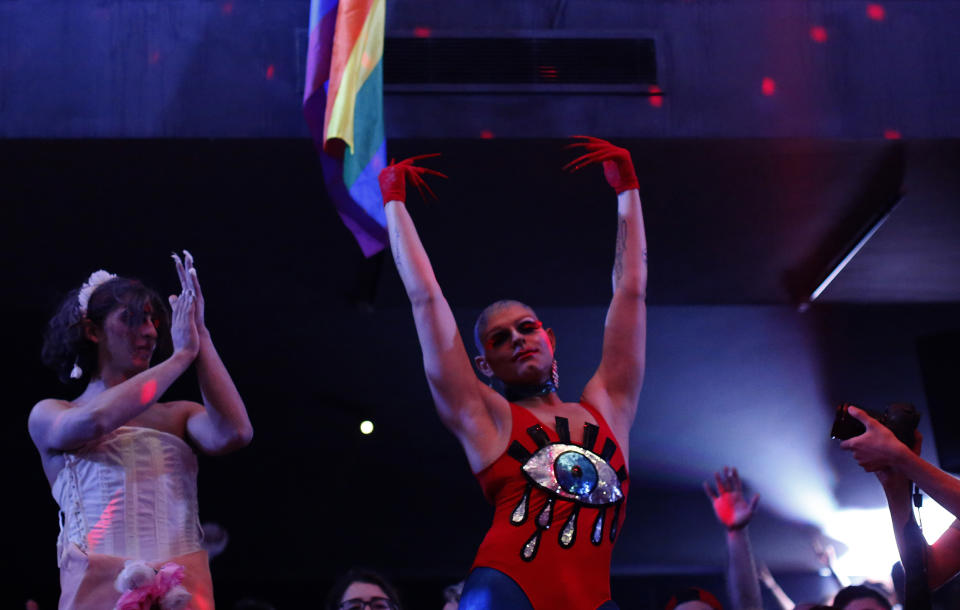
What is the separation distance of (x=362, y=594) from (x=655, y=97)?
2267 millimetres

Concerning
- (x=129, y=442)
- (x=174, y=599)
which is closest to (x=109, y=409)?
(x=129, y=442)

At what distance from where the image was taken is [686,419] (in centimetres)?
741

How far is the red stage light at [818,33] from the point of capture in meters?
4.35

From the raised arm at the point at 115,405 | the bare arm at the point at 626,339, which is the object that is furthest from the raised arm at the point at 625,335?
the raised arm at the point at 115,405

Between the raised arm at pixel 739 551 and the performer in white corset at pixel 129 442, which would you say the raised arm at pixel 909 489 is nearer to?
the raised arm at pixel 739 551

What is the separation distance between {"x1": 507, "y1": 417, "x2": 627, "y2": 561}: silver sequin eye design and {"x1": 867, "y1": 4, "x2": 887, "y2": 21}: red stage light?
2.79m

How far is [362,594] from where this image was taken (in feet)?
10.4

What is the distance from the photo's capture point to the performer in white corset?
2062 mm

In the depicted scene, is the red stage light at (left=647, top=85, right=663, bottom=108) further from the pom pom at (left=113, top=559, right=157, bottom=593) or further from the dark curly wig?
the pom pom at (left=113, top=559, right=157, bottom=593)

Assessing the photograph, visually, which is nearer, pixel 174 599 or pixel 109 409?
pixel 174 599

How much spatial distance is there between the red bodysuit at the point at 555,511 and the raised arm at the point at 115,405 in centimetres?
→ 71

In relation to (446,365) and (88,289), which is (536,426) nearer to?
(446,365)

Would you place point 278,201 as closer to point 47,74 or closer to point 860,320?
point 47,74

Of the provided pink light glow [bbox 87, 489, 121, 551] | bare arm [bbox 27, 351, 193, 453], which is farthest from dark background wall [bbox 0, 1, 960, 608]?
pink light glow [bbox 87, 489, 121, 551]
